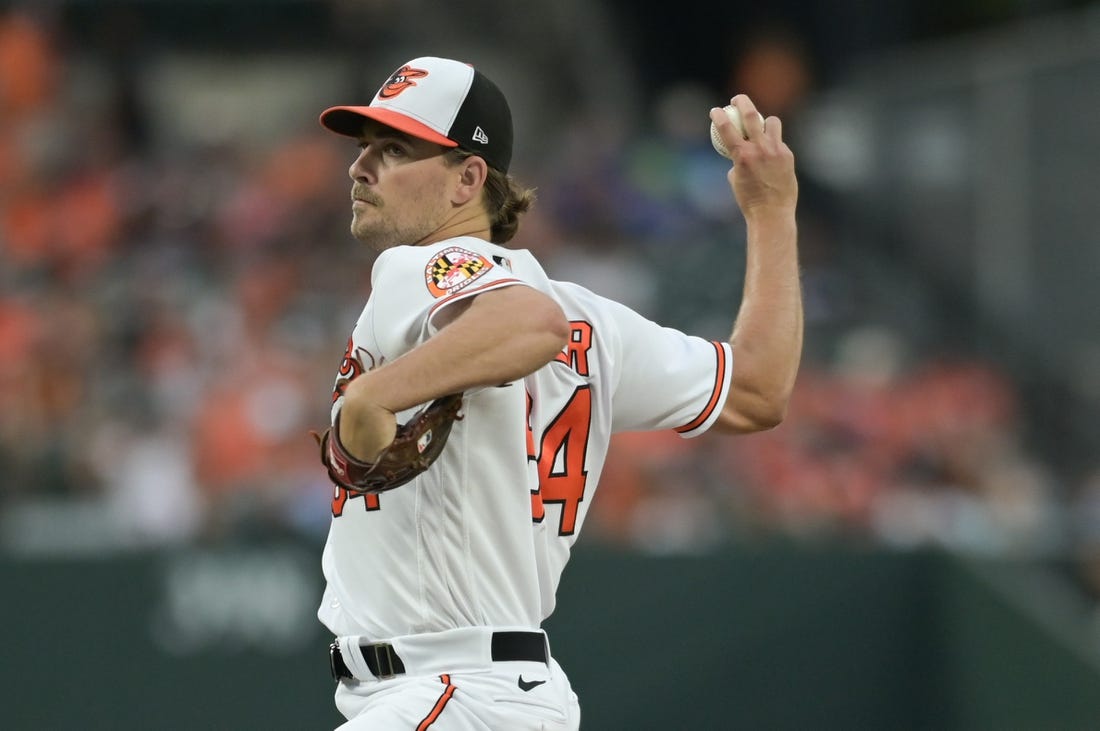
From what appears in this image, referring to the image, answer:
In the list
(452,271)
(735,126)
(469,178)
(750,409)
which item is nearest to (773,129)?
(735,126)

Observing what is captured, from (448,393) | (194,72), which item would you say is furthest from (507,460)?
(194,72)

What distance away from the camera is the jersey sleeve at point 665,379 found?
367cm

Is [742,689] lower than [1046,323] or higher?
lower

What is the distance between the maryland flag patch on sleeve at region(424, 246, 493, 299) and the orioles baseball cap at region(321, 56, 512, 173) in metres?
0.31

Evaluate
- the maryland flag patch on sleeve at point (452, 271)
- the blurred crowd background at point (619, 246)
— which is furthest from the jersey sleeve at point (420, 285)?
the blurred crowd background at point (619, 246)

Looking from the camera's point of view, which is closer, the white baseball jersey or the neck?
the white baseball jersey

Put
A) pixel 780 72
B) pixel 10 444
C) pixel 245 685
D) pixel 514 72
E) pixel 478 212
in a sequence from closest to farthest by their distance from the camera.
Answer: pixel 478 212
pixel 245 685
pixel 10 444
pixel 780 72
pixel 514 72

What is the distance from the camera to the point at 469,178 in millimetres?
3527

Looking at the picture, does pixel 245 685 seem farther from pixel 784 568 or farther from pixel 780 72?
pixel 780 72

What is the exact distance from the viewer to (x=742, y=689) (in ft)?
25.5

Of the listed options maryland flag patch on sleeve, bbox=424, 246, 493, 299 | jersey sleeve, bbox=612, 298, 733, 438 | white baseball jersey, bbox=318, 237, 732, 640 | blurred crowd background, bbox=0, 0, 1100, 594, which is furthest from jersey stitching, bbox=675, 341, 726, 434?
blurred crowd background, bbox=0, 0, 1100, 594

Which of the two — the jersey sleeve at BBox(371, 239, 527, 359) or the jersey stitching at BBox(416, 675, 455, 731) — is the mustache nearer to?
the jersey sleeve at BBox(371, 239, 527, 359)

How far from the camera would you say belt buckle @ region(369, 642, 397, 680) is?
11.0 ft

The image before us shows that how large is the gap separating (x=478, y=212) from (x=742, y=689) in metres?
4.67
